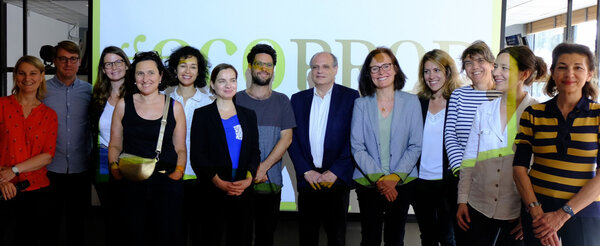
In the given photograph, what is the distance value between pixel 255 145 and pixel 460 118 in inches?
50.9

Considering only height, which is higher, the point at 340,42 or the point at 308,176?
the point at 340,42

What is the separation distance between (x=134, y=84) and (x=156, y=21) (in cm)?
112

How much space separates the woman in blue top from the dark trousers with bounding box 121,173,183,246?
24cm

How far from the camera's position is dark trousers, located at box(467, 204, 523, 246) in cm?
241

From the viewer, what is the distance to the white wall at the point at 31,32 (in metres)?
8.81

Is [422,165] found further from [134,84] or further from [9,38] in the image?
[9,38]

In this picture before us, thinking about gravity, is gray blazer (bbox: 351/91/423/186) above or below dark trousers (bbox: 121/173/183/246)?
above

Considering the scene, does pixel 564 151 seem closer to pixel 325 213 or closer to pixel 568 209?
pixel 568 209

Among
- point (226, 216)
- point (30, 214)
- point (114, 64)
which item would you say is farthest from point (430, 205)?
point (30, 214)

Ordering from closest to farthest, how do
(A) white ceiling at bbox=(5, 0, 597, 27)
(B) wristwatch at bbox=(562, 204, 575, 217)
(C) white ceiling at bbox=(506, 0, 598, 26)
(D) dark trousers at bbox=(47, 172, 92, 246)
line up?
(B) wristwatch at bbox=(562, 204, 575, 217) < (D) dark trousers at bbox=(47, 172, 92, 246) < (C) white ceiling at bbox=(506, 0, 598, 26) < (A) white ceiling at bbox=(5, 0, 597, 27)

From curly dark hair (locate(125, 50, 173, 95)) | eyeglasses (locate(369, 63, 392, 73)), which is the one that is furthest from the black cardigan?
eyeglasses (locate(369, 63, 392, 73))

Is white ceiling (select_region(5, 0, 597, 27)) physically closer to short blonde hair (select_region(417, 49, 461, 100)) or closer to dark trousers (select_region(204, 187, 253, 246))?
short blonde hair (select_region(417, 49, 461, 100))

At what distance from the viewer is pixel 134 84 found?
9.77 ft

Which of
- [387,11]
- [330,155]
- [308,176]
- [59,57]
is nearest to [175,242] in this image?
[308,176]
